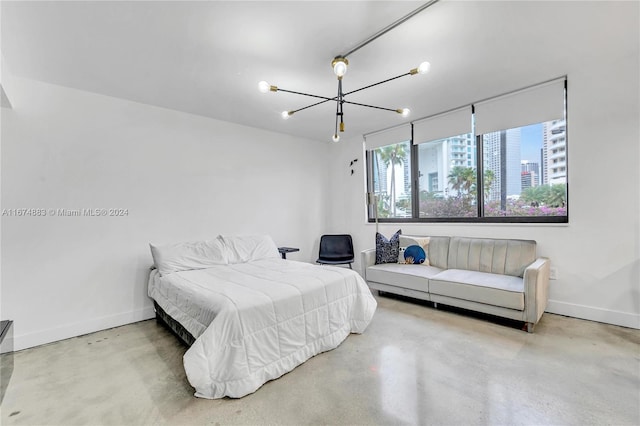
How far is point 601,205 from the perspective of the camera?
2836 mm

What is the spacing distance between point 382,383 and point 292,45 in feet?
8.75

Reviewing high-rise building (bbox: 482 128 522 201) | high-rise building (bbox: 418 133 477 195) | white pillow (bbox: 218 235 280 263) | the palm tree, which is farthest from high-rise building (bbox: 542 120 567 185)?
white pillow (bbox: 218 235 280 263)

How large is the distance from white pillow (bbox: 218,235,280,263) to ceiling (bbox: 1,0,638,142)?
1785 mm

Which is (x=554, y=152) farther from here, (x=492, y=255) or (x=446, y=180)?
(x=492, y=255)

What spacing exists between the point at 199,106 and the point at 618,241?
486cm

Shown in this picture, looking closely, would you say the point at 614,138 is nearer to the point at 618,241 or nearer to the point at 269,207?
the point at 618,241

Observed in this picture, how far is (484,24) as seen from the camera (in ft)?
6.79

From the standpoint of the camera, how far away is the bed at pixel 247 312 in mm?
1828

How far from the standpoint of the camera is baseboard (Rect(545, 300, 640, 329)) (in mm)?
2680

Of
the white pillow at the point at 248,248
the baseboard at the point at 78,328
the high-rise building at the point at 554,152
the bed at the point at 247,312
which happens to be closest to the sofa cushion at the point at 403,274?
the bed at the point at 247,312

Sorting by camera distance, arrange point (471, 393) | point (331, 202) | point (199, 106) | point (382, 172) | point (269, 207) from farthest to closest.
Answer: point (331, 202) < point (382, 172) < point (269, 207) < point (199, 106) < point (471, 393)

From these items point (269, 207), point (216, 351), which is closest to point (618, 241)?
point (216, 351)

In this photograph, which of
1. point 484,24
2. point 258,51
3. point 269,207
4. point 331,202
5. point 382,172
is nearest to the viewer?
point 484,24

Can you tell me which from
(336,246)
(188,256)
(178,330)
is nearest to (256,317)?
(178,330)
